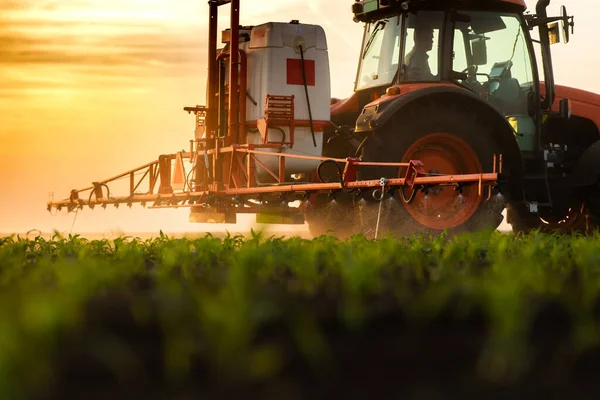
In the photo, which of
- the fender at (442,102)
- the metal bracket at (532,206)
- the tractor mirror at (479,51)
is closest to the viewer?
the fender at (442,102)

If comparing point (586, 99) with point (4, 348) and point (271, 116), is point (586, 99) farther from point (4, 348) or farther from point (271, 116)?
point (4, 348)

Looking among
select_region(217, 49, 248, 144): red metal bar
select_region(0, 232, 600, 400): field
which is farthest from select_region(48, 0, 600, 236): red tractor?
select_region(0, 232, 600, 400): field

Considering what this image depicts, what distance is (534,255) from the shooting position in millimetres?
4559

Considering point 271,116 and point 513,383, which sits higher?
point 271,116

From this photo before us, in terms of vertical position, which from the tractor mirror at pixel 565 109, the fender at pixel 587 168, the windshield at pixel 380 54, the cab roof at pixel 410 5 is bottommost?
the fender at pixel 587 168

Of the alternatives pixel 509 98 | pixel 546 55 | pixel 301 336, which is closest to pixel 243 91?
pixel 509 98

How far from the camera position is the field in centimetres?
201

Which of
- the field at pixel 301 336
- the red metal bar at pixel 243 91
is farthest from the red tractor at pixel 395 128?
the field at pixel 301 336

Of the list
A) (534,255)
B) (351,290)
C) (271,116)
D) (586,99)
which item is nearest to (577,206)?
(586,99)

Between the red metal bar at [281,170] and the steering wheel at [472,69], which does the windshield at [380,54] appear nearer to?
the steering wheel at [472,69]

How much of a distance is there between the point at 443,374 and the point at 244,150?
8752mm

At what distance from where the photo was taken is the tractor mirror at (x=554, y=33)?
1154 centimetres

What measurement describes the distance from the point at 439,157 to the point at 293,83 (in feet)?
8.26

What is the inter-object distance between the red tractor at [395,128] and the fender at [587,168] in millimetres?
18
